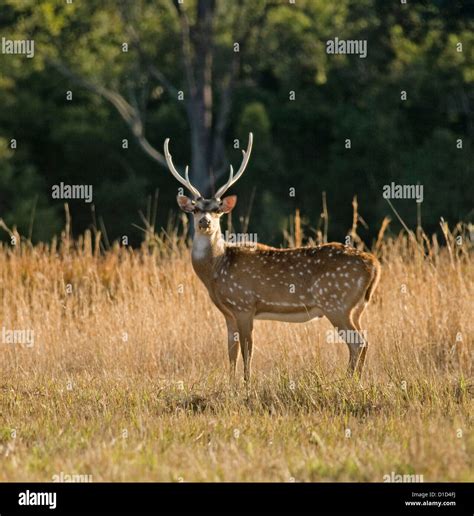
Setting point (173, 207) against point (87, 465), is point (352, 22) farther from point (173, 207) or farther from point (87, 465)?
point (87, 465)

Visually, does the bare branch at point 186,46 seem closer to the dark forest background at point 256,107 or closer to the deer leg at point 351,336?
the dark forest background at point 256,107

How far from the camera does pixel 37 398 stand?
925 cm

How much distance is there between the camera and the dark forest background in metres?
28.0

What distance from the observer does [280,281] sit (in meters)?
9.91

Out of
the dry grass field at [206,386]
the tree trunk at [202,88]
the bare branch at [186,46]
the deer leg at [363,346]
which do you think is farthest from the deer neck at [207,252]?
the bare branch at [186,46]

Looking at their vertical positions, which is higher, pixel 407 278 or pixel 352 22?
pixel 352 22

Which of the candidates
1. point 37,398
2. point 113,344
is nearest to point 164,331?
point 113,344

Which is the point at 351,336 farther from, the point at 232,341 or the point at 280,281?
the point at 232,341

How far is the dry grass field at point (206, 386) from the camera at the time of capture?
703cm

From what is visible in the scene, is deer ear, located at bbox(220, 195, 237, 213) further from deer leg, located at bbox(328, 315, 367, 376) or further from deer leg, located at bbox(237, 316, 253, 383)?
deer leg, located at bbox(328, 315, 367, 376)

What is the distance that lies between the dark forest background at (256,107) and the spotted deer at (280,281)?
629 inches

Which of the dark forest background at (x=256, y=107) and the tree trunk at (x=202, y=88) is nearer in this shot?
the tree trunk at (x=202, y=88)

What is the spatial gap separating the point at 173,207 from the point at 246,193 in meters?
2.28
